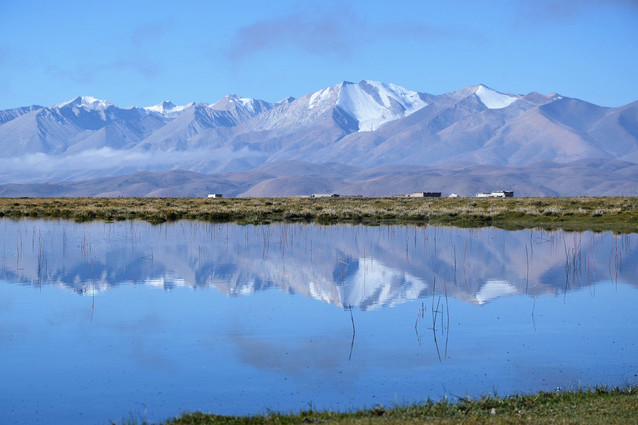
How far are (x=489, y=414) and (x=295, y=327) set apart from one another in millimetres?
9672

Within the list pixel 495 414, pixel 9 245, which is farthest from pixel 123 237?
pixel 495 414

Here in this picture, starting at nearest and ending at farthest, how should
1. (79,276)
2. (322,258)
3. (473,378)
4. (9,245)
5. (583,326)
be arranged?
(473,378) → (583,326) → (79,276) → (322,258) → (9,245)

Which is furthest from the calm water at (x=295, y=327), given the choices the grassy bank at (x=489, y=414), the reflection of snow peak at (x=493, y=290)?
the grassy bank at (x=489, y=414)

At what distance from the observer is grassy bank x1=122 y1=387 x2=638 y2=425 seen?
13016 millimetres

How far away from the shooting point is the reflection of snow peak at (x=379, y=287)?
1077 inches

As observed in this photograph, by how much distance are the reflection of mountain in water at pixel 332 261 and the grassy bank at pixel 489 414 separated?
40.1 ft

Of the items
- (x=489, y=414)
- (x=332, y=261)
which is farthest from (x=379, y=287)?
(x=489, y=414)

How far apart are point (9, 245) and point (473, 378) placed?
35.2 metres

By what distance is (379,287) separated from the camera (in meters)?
30.5

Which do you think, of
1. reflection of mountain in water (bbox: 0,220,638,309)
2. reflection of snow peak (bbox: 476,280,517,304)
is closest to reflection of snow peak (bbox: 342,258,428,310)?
reflection of mountain in water (bbox: 0,220,638,309)

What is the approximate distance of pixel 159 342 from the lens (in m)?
20.3

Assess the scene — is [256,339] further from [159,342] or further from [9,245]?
[9,245]

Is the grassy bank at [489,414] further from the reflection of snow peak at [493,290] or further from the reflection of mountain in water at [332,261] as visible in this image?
the reflection of snow peak at [493,290]

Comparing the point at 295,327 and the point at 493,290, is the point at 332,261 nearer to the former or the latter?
the point at 493,290
